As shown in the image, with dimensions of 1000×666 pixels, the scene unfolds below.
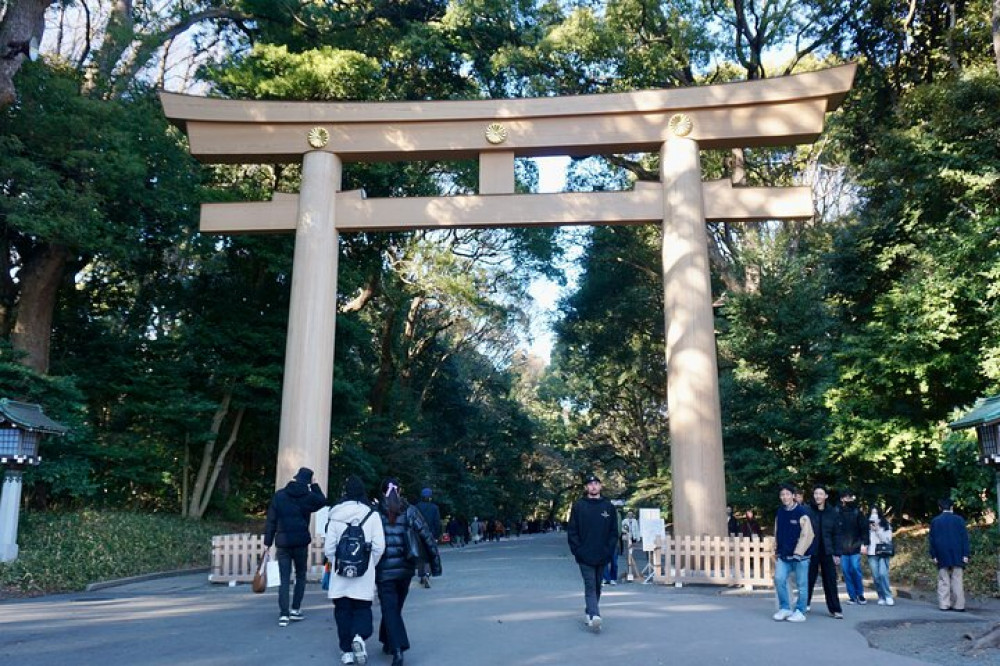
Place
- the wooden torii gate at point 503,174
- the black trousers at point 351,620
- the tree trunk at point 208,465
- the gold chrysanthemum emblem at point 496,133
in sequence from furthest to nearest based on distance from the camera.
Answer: the tree trunk at point 208,465 → the gold chrysanthemum emblem at point 496,133 → the wooden torii gate at point 503,174 → the black trousers at point 351,620

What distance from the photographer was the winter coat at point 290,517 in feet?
26.0

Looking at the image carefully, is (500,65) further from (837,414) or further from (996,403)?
(996,403)

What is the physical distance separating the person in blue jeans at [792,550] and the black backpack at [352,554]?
484cm

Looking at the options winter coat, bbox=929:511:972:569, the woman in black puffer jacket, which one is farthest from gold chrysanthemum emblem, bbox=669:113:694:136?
the woman in black puffer jacket

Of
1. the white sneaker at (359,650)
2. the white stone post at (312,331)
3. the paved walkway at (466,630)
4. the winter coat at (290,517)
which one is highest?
the white stone post at (312,331)

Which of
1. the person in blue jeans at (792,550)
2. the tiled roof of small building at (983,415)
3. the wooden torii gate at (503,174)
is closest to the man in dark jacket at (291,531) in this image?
the person in blue jeans at (792,550)

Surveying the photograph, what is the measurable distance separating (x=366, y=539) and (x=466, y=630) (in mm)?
1959

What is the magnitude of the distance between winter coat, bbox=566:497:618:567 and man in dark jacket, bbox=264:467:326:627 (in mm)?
2739

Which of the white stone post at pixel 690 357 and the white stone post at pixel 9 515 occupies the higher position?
the white stone post at pixel 690 357

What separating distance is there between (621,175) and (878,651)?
21.6 metres

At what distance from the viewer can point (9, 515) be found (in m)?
11.9

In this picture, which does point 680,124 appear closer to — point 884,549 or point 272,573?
point 884,549

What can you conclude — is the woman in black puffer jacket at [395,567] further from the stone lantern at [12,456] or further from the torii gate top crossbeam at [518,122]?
the torii gate top crossbeam at [518,122]

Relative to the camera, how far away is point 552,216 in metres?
14.3
